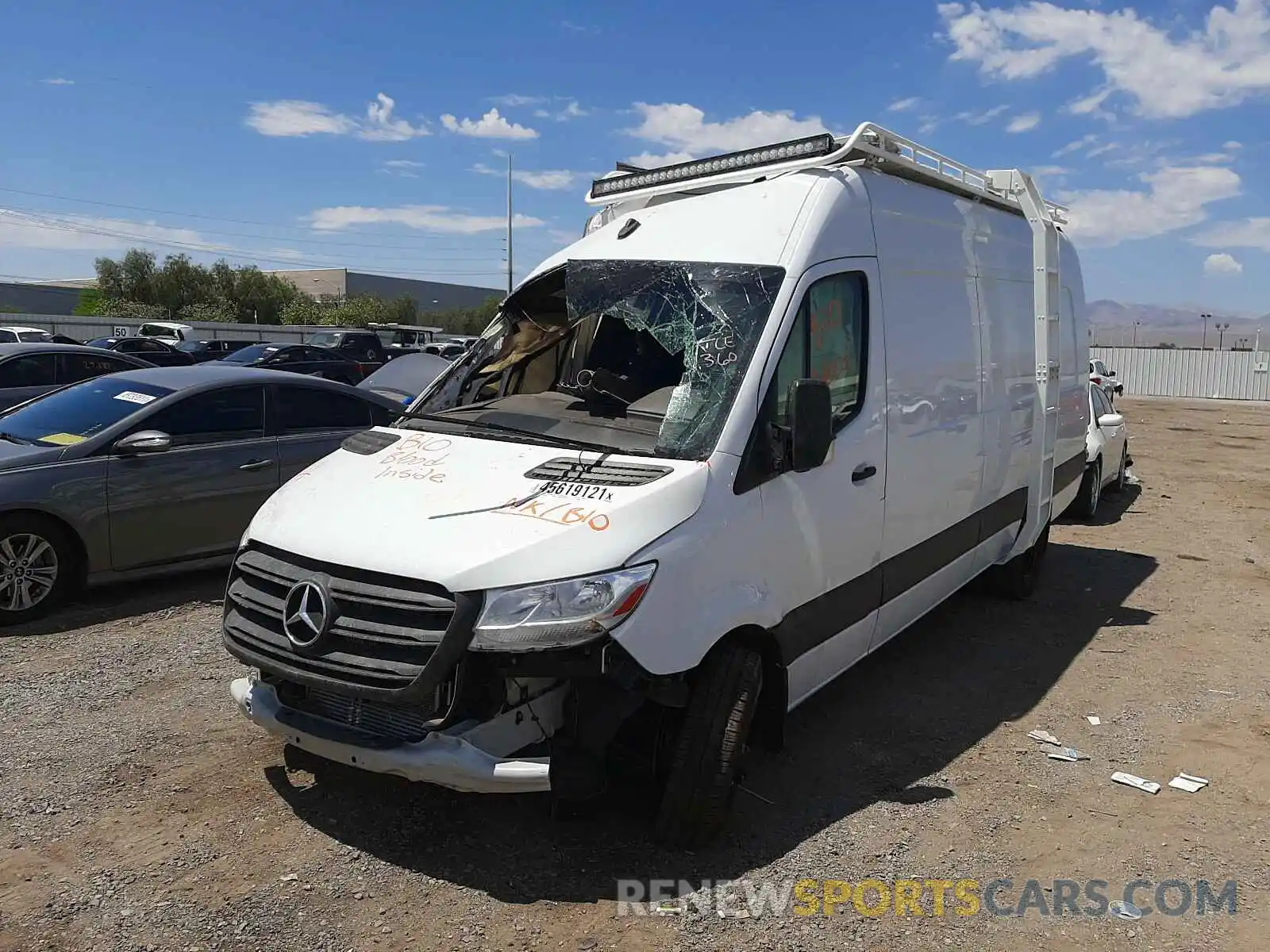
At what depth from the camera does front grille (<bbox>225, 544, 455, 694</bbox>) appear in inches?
135

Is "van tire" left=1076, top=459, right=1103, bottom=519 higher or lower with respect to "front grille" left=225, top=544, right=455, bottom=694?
lower

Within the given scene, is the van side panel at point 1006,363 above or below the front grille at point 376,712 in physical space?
above

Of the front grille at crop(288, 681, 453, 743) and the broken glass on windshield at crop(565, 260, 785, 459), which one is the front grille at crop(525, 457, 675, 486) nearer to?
the broken glass on windshield at crop(565, 260, 785, 459)

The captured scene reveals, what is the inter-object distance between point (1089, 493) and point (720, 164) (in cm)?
829

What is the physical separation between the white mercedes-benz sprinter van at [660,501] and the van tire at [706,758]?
0.01 meters

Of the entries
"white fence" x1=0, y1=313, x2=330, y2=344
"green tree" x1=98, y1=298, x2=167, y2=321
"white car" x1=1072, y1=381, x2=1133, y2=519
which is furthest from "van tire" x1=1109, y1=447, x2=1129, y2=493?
"green tree" x1=98, y1=298, x2=167, y2=321

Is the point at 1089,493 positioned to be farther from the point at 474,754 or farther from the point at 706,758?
the point at 474,754

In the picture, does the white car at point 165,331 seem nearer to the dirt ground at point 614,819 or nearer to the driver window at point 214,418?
the driver window at point 214,418

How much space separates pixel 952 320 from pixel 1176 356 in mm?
40173

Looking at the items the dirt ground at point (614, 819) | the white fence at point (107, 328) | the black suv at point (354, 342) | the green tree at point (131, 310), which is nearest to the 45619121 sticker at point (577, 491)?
the dirt ground at point (614, 819)

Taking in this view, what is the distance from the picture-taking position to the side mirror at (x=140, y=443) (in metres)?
6.81

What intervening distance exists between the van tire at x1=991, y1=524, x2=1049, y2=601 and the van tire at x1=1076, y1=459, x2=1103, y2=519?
3.86m

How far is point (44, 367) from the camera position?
12.6 metres

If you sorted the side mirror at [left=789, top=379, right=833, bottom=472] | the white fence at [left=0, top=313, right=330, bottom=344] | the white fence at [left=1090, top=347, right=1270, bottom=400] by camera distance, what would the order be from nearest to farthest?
the side mirror at [left=789, top=379, right=833, bottom=472] < the white fence at [left=1090, top=347, right=1270, bottom=400] < the white fence at [left=0, top=313, right=330, bottom=344]
